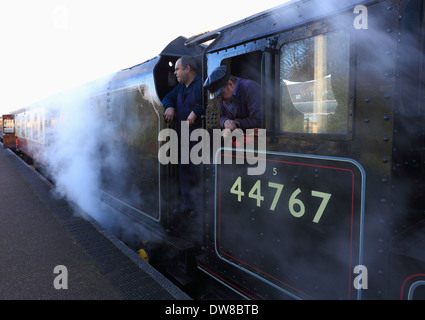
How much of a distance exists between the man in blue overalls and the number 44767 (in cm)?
116

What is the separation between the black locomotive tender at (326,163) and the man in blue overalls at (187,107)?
0.55 metres

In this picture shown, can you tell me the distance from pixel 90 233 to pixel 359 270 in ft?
13.3

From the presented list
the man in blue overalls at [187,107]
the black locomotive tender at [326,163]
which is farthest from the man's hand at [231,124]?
the man in blue overalls at [187,107]

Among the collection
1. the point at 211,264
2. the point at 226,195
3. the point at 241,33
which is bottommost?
the point at 211,264

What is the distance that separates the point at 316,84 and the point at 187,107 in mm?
1905

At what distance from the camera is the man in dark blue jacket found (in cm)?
242

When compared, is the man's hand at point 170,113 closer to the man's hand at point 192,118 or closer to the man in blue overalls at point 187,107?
the man in blue overalls at point 187,107

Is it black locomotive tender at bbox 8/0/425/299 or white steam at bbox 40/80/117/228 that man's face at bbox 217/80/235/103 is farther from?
white steam at bbox 40/80/117/228

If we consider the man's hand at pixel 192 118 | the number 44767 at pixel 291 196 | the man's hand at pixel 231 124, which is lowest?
the number 44767 at pixel 291 196

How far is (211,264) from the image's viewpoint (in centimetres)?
298

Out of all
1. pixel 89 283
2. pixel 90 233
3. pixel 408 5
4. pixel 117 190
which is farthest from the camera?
pixel 117 190

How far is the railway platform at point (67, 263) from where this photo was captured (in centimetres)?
315
